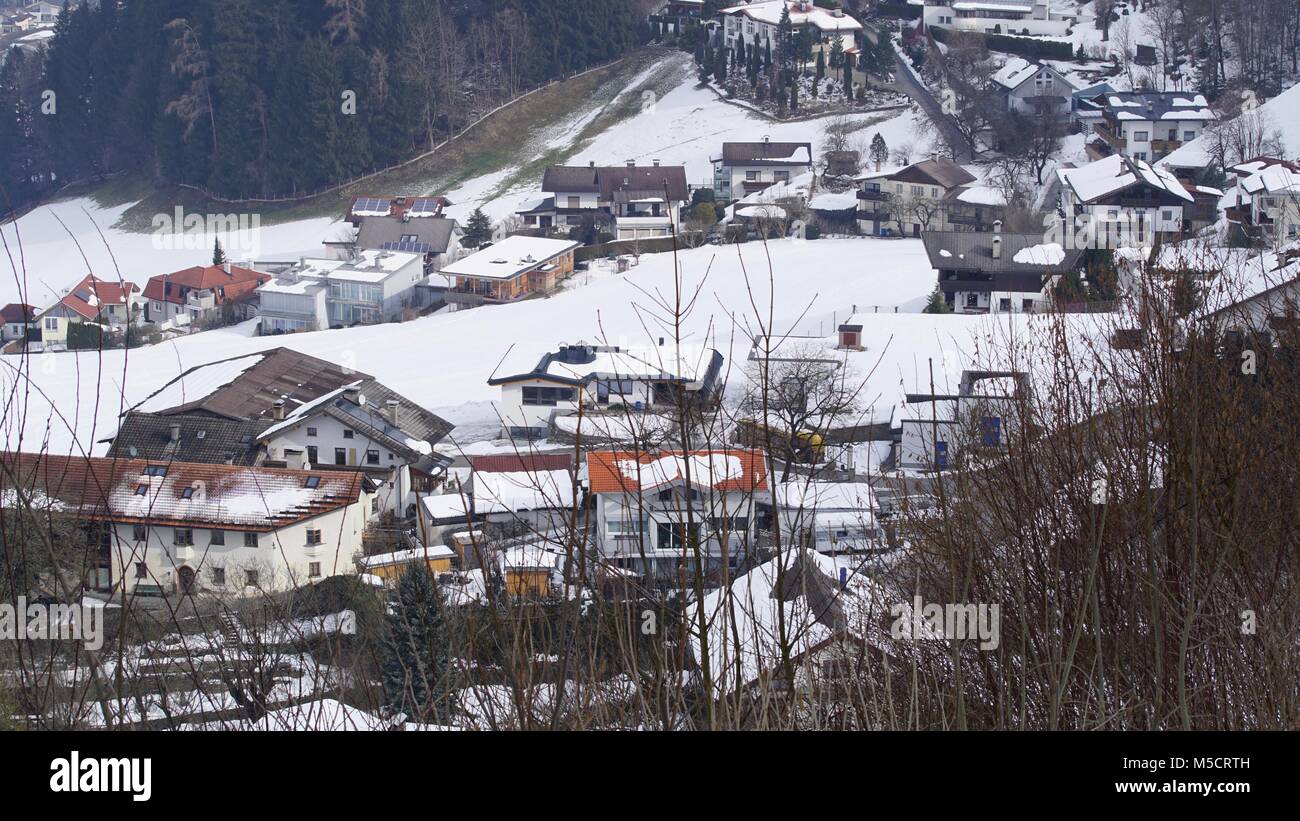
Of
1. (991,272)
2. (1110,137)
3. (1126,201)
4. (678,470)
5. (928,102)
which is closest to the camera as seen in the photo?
(678,470)

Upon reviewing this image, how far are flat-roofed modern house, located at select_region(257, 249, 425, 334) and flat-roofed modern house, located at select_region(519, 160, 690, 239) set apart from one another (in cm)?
388

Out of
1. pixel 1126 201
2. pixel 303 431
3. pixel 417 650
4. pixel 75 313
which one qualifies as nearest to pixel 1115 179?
pixel 1126 201

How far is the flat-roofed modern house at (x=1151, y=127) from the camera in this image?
22.0m

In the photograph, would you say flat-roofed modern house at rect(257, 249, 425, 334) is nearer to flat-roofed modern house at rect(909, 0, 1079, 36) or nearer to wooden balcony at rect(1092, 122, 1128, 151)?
wooden balcony at rect(1092, 122, 1128, 151)

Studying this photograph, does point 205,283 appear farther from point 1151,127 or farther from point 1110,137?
point 1151,127

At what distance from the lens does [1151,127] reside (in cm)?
2211

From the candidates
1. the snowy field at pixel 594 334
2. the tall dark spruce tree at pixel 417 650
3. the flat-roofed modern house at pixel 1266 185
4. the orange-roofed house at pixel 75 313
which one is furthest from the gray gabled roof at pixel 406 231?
the tall dark spruce tree at pixel 417 650

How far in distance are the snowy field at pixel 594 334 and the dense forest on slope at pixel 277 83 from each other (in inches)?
434

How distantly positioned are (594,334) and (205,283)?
24.8 ft

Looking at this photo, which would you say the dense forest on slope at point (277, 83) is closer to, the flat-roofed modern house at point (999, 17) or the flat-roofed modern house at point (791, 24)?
the flat-roofed modern house at point (791, 24)

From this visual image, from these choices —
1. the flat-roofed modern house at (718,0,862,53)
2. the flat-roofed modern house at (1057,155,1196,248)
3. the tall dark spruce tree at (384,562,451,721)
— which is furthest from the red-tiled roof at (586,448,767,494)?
the flat-roofed modern house at (718,0,862,53)

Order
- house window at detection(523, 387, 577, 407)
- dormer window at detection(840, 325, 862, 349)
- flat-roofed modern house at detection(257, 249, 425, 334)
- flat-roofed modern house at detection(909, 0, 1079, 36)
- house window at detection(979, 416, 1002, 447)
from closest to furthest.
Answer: house window at detection(979, 416, 1002, 447), house window at detection(523, 387, 577, 407), dormer window at detection(840, 325, 862, 349), flat-roofed modern house at detection(257, 249, 425, 334), flat-roofed modern house at detection(909, 0, 1079, 36)

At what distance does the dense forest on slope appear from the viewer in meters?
28.1
